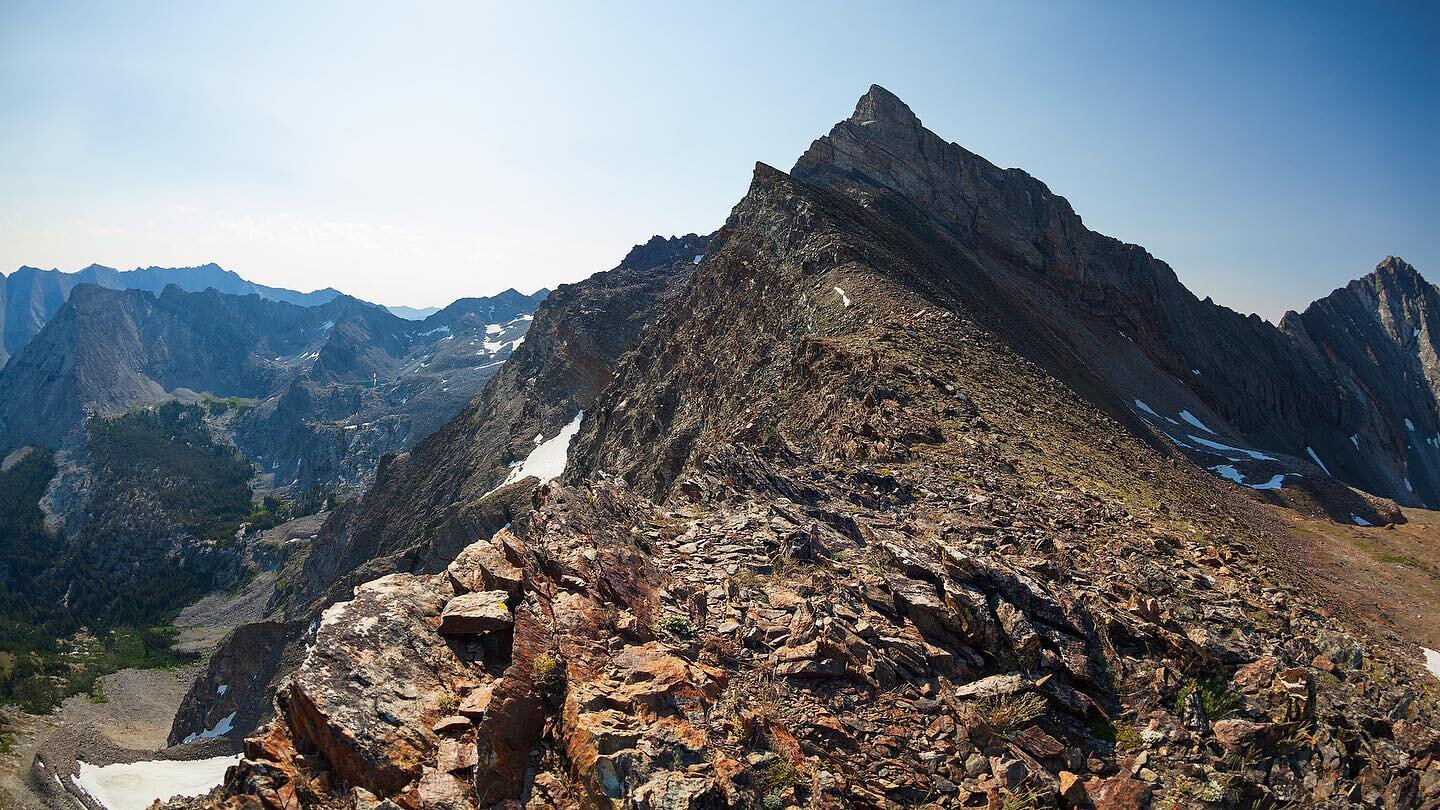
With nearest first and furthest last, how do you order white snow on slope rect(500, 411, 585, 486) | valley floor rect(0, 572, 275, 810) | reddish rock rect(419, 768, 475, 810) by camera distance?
reddish rock rect(419, 768, 475, 810) < valley floor rect(0, 572, 275, 810) < white snow on slope rect(500, 411, 585, 486)

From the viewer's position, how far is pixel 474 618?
399 inches

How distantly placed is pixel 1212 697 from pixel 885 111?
69602 millimetres

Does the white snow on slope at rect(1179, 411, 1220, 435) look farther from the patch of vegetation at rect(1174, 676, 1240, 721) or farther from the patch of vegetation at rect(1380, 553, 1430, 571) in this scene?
the patch of vegetation at rect(1174, 676, 1240, 721)

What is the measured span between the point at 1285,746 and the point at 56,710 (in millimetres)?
138477

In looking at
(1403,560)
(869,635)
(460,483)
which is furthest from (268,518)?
(1403,560)

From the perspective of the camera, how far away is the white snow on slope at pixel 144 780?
51750 millimetres

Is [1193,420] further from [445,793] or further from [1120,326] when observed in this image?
[445,793]

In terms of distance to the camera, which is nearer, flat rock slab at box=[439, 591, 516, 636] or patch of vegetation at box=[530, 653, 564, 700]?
patch of vegetation at box=[530, 653, 564, 700]

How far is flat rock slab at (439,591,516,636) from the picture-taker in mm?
10117

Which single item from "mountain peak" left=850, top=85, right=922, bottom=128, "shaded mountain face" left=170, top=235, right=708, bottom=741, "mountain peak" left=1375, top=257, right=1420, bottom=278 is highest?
"mountain peak" left=1375, top=257, right=1420, bottom=278

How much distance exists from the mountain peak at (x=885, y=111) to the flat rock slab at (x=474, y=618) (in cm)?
6934

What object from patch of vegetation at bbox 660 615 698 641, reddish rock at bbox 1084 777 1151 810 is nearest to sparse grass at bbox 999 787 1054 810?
reddish rock at bbox 1084 777 1151 810

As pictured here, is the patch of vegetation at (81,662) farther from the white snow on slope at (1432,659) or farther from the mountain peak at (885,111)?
the white snow on slope at (1432,659)

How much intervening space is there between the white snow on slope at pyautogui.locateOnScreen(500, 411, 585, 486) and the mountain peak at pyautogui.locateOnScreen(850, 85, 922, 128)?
4396cm
